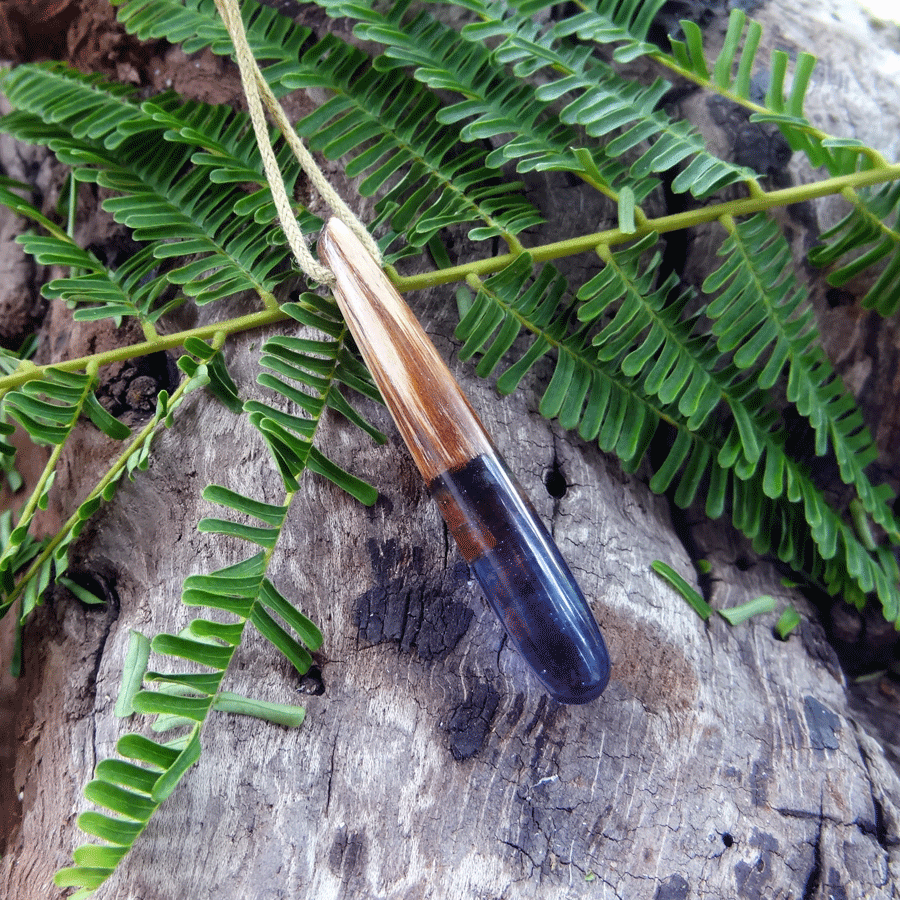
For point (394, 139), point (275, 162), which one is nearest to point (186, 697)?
point (275, 162)

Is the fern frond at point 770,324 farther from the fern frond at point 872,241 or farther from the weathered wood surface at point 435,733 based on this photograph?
the weathered wood surface at point 435,733

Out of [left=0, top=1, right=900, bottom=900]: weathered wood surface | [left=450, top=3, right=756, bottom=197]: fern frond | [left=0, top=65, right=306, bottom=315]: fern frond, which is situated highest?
→ [left=450, top=3, right=756, bottom=197]: fern frond

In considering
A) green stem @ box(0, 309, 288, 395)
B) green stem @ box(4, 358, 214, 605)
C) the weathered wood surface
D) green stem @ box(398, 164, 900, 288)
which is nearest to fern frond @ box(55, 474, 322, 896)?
the weathered wood surface

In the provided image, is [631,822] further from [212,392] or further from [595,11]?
[595,11]

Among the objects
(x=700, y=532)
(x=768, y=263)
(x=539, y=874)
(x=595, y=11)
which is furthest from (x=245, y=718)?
(x=595, y=11)

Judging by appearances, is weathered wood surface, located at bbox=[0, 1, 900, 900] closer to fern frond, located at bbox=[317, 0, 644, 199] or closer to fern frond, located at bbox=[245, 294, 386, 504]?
fern frond, located at bbox=[245, 294, 386, 504]
